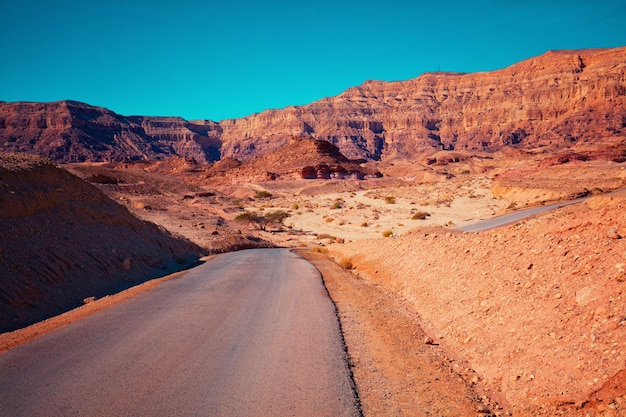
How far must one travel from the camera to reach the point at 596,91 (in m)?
157

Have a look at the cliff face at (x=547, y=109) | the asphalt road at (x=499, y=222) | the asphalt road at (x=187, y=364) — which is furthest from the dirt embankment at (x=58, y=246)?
the cliff face at (x=547, y=109)

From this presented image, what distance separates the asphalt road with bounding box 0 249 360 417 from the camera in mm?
5590

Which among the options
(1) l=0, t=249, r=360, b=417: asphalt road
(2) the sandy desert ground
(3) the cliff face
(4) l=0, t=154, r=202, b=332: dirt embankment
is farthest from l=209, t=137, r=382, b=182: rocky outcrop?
(1) l=0, t=249, r=360, b=417: asphalt road

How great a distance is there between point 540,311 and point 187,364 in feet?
18.1

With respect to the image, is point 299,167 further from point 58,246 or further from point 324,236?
point 58,246

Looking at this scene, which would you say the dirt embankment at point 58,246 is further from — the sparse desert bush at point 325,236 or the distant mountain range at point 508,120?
the distant mountain range at point 508,120

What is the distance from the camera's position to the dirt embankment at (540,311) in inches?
213

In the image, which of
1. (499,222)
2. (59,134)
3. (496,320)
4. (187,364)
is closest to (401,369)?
(496,320)

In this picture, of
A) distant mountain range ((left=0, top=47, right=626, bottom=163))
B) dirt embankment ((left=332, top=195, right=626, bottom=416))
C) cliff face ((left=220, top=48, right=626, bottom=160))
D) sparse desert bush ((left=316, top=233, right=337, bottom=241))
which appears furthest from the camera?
distant mountain range ((left=0, top=47, right=626, bottom=163))

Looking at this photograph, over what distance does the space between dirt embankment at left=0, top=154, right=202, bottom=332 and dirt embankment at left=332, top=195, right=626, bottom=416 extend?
8.99 metres

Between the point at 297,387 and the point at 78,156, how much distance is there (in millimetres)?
174445

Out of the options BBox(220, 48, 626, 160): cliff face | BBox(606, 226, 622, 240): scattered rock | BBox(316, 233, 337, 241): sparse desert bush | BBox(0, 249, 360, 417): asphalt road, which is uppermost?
BBox(220, 48, 626, 160): cliff face

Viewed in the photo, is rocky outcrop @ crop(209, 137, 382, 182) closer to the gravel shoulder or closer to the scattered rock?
the gravel shoulder

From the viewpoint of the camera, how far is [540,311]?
7.20 metres
